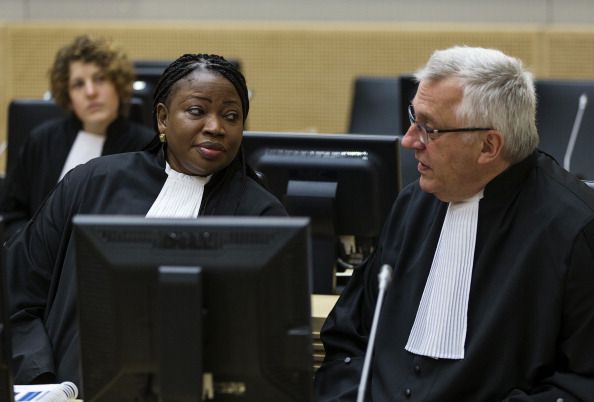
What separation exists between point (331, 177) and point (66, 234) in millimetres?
787

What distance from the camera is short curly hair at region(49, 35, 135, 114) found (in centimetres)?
461

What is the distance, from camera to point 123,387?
6.73ft

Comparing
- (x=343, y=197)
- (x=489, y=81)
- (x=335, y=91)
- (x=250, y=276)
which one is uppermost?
(x=489, y=81)

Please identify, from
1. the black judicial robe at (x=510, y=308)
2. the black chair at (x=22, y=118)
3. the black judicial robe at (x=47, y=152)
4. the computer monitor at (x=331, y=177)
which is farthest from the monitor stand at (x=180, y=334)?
the black chair at (x=22, y=118)

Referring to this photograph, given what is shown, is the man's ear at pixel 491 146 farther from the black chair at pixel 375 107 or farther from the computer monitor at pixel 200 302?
the black chair at pixel 375 107

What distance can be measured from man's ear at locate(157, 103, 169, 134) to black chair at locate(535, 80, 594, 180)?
6.90ft

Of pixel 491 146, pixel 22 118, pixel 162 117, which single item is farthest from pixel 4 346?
pixel 22 118

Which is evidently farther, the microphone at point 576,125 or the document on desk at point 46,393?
the microphone at point 576,125

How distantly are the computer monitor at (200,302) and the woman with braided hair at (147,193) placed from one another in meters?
0.70

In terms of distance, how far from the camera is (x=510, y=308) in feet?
7.62

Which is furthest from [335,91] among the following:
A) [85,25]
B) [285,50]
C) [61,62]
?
[61,62]

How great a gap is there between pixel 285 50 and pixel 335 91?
0.43 m

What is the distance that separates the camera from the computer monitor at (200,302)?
1975 mm

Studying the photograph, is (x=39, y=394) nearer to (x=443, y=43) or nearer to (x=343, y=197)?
(x=343, y=197)
